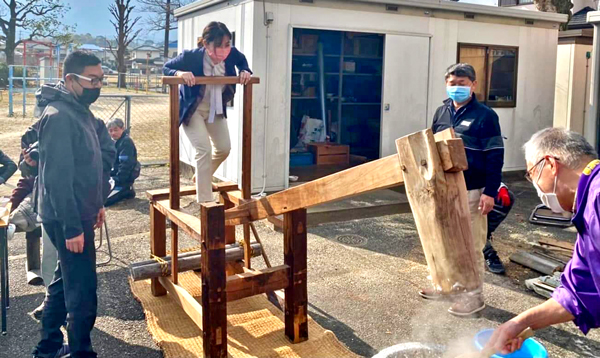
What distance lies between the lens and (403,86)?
32.1 feet

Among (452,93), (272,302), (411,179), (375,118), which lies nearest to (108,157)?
(272,302)

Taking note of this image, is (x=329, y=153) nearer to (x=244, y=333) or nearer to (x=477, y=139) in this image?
(x=477, y=139)

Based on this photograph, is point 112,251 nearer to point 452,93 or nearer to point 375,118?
point 452,93

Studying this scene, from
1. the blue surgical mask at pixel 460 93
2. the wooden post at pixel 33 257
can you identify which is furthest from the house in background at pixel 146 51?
the blue surgical mask at pixel 460 93

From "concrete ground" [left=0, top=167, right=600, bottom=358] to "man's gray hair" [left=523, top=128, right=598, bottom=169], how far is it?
1066 mm

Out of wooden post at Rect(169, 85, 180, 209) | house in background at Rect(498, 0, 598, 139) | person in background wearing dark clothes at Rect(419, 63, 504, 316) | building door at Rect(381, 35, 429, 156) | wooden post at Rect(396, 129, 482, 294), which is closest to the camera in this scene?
wooden post at Rect(396, 129, 482, 294)

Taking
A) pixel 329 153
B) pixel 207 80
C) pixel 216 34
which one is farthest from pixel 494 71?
pixel 207 80

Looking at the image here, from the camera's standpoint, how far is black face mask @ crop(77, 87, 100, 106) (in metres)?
3.78

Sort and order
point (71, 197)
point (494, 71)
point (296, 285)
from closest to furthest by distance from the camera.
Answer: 1. point (71, 197)
2. point (296, 285)
3. point (494, 71)

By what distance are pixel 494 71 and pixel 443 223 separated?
9.63 meters

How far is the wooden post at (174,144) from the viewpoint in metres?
4.42

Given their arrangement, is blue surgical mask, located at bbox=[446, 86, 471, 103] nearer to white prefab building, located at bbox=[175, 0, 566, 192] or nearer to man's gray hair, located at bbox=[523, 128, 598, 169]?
man's gray hair, located at bbox=[523, 128, 598, 169]

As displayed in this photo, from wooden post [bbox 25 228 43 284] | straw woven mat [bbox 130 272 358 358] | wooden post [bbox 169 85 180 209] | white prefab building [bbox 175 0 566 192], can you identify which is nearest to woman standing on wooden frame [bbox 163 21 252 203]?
wooden post [bbox 169 85 180 209]

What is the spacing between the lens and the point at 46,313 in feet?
12.4
